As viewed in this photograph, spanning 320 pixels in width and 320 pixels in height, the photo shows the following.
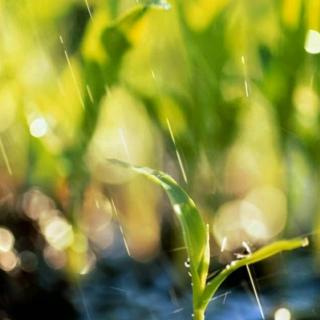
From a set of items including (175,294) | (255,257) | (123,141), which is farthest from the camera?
(123,141)

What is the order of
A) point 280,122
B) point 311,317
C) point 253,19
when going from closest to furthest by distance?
point 311,317 < point 280,122 < point 253,19

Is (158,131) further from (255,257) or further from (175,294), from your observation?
(255,257)

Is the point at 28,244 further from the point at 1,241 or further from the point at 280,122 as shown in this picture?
the point at 280,122

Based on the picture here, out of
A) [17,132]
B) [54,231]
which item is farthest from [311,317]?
[17,132]

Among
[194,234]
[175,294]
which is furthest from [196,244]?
[175,294]

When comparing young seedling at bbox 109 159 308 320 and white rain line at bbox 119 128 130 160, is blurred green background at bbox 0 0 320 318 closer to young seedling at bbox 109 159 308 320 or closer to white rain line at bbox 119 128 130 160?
white rain line at bbox 119 128 130 160

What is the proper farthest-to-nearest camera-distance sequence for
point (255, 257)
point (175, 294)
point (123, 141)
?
point (123, 141)
point (175, 294)
point (255, 257)

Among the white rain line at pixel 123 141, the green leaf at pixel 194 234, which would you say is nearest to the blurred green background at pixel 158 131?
the white rain line at pixel 123 141

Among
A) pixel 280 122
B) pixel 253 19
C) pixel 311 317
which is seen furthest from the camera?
pixel 253 19
